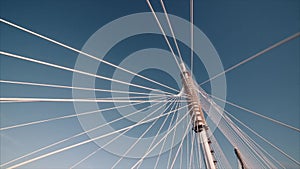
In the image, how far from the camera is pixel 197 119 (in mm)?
6305

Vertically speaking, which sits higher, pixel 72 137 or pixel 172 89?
pixel 172 89

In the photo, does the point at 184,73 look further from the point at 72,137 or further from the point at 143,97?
the point at 72,137

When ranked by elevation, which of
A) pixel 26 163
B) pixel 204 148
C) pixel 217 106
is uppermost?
pixel 217 106

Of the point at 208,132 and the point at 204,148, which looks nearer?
the point at 204,148

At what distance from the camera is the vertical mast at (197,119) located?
5453mm

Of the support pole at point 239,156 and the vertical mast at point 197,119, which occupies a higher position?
the vertical mast at point 197,119

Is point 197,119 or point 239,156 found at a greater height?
point 197,119

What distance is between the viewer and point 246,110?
5.09 m

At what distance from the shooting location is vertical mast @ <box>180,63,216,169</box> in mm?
5453

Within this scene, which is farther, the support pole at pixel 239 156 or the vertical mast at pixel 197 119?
the support pole at pixel 239 156

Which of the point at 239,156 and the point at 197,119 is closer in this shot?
the point at 197,119

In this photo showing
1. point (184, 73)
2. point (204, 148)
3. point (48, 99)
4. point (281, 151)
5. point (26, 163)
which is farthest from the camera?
point (184, 73)

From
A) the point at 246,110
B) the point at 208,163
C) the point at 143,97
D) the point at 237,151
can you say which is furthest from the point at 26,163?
the point at 237,151

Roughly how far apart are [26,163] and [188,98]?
218 inches
